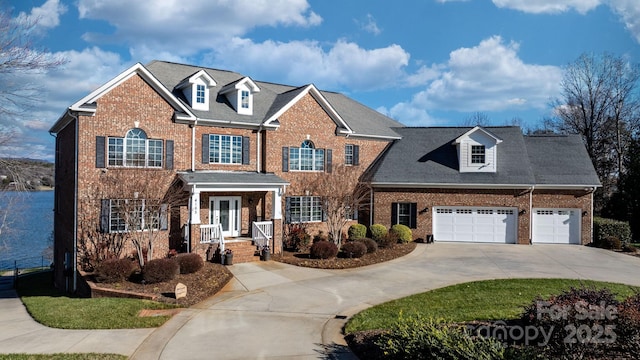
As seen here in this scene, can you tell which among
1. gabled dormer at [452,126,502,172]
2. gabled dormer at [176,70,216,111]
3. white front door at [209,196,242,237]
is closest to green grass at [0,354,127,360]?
white front door at [209,196,242,237]

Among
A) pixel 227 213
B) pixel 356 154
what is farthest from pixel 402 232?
pixel 227 213

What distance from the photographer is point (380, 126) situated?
29625 millimetres

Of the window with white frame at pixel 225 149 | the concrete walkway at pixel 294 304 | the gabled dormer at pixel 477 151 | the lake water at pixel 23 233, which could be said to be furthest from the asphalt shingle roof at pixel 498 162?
the lake water at pixel 23 233

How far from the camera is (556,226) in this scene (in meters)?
24.3

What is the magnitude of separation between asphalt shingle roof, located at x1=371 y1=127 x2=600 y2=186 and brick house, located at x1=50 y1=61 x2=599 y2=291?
0.10m

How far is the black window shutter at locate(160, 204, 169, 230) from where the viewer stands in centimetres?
1806

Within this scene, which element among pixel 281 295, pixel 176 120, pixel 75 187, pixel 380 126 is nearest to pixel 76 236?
pixel 75 187

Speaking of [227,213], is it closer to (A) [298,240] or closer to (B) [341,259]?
(A) [298,240]

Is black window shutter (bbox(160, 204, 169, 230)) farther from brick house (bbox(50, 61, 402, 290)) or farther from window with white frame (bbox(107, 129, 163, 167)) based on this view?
window with white frame (bbox(107, 129, 163, 167))

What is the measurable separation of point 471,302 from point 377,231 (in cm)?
1122

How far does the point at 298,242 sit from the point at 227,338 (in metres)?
11.8

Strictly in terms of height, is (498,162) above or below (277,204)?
above

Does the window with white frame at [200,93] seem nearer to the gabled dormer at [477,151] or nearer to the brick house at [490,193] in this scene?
the brick house at [490,193]

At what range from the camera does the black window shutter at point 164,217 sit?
18062 millimetres
